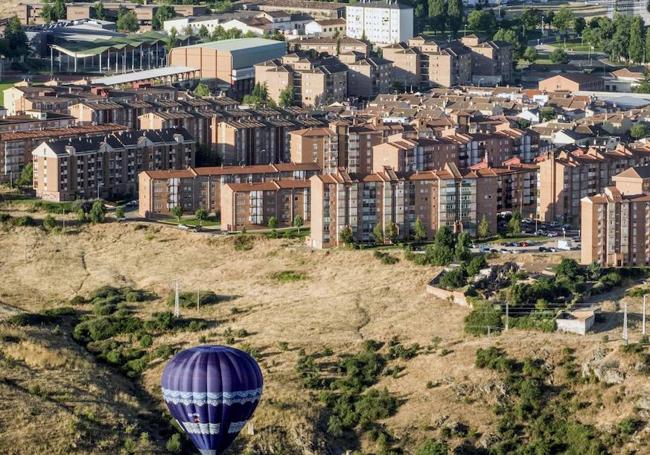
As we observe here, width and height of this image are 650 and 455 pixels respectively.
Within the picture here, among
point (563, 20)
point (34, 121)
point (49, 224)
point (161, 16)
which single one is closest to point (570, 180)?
point (49, 224)

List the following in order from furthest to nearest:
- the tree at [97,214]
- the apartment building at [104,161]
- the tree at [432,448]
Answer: the apartment building at [104,161]
the tree at [97,214]
the tree at [432,448]

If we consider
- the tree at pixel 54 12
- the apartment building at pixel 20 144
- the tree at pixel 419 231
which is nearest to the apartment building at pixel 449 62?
the tree at pixel 54 12

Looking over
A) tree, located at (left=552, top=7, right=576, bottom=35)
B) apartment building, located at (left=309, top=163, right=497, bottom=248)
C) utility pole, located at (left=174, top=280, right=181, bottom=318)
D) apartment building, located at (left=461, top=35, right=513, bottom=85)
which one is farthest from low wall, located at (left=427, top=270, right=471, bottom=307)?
tree, located at (left=552, top=7, right=576, bottom=35)

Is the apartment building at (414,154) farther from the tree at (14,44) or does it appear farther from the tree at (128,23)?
the tree at (128,23)

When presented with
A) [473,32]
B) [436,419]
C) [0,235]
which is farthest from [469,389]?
[473,32]

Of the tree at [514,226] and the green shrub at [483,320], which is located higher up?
the tree at [514,226]

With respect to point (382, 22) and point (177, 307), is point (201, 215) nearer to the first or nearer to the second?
point (177, 307)

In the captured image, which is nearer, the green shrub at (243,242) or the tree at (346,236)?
A: the tree at (346,236)

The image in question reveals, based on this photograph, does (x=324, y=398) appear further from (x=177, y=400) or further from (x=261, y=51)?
A: (x=261, y=51)
